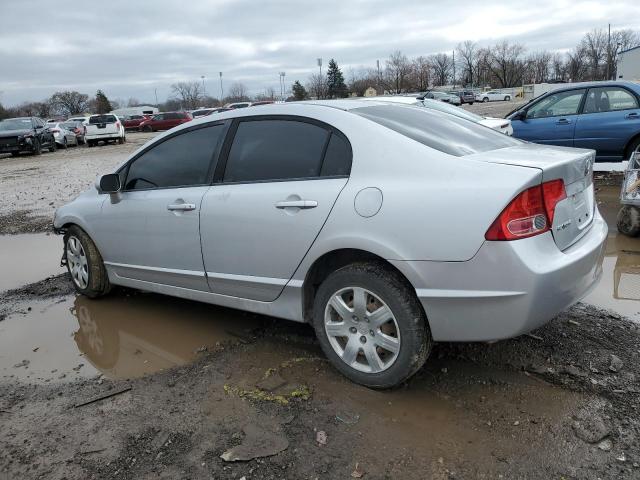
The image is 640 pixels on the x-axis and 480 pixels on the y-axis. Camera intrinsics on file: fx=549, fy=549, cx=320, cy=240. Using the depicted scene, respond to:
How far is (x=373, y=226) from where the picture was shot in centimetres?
293

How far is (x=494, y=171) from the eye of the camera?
2.75 meters

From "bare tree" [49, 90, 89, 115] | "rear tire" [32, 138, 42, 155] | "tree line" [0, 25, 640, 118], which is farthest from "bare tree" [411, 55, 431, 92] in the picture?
"rear tire" [32, 138, 42, 155]

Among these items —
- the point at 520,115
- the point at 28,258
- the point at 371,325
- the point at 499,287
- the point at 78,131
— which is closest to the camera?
the point at 499,287

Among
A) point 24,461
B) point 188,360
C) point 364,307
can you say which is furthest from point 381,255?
point 24,461

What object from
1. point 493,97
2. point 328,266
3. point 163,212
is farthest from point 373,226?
point 493,97

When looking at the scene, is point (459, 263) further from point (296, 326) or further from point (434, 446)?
point (296, 326)

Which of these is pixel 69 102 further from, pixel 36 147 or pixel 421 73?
pixel 36 147

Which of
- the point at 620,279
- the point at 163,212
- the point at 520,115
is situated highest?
the point at 520,115

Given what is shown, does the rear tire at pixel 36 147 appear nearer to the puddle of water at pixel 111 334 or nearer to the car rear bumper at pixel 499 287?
the puddle of water at pixel 111 334

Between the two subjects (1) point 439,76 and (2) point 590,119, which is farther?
(1) point 439,76

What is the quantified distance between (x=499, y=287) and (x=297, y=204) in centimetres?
124

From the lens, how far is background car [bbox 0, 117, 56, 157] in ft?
72.9

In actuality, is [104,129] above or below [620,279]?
above

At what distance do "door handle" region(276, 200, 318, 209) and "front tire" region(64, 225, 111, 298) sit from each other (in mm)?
2360
